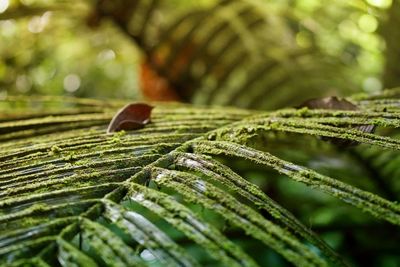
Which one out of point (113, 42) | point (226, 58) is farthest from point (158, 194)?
point (113, 42)

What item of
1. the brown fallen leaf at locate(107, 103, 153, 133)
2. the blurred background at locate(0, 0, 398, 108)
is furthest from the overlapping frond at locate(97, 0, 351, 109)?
the brown fallen leaf at locate(107, 103, 153, 133)

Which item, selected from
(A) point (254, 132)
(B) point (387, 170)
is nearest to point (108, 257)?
(A) point (254, 132)

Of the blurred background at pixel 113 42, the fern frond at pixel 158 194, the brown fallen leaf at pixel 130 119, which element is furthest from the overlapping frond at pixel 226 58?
the fern frond at pixel 158 194

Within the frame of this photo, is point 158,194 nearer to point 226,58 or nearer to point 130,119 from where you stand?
point 130,119

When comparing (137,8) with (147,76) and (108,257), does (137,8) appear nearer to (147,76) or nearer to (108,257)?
(147,76)

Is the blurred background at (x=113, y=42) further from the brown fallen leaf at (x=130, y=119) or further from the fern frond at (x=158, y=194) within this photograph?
the fern frond at (x=158, y=194)

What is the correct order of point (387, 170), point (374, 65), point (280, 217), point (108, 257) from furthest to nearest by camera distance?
1. point (374, 65)
2. point (387, 170)
3. point (280, 217)
4. point (108, 257)
